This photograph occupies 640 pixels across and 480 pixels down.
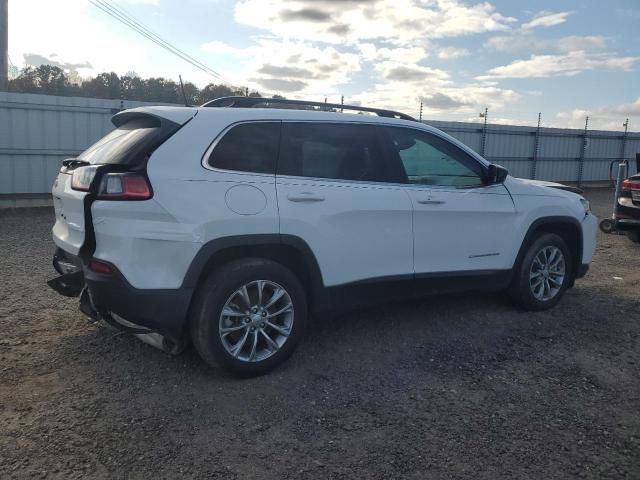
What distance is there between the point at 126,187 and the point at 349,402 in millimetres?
1916

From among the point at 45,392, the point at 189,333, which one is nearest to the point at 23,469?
the point at 45,392

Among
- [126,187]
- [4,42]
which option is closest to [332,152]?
[126,187]

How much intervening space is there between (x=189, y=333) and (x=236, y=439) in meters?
0.87

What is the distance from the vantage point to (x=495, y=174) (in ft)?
16.4

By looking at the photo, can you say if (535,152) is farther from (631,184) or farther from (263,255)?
(263,255)

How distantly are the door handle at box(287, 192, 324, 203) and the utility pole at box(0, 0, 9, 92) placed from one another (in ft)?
41.8

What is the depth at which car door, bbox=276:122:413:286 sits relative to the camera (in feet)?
13.0

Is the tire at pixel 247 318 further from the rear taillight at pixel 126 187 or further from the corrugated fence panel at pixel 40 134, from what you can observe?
the corrugated fence panel at pixel 40 134

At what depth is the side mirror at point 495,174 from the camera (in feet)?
16.4

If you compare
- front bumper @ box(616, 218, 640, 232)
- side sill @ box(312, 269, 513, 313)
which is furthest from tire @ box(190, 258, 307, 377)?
front bumper @ box(616, 218, 640, 232)

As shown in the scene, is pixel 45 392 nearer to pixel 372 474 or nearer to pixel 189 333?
pixel 189 333

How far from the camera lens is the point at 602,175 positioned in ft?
72.8

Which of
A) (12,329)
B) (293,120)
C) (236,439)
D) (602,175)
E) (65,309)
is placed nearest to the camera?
(236,439)

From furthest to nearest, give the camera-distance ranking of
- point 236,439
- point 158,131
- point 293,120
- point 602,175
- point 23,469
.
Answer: point 602,175 < point 293,120 < point 158,131 < point 236,439 < point 23,469
